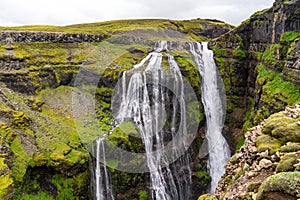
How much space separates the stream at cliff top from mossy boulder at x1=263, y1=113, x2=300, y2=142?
16011 mm

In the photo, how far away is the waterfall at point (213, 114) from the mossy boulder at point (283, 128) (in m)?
20.0

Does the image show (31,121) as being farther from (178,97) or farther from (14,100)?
(178,97)

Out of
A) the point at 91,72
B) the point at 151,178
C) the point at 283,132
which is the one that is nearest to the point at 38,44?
the point at 91,72

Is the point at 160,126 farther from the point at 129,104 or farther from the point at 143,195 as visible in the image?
the point at 143,195

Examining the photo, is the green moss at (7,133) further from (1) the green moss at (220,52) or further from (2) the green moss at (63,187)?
(1) the green moss at (220,52)

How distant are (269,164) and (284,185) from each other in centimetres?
212

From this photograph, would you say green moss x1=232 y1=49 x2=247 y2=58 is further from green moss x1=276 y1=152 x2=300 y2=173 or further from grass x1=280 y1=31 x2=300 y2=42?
green moss x1=276 y1=152 x2=300 y2=173

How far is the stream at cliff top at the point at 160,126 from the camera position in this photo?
23.8m

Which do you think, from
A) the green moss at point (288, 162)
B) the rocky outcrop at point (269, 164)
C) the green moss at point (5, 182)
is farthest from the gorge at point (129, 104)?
the green moss at point (288, 162)

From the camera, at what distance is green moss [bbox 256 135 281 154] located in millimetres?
7955

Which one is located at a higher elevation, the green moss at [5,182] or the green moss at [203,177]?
the green moss at [5,182]

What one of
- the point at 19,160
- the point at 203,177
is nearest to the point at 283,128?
the point at 19,160

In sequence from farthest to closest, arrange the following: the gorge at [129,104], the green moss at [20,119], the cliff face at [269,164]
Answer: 1. the green moss at [20,119]
2. the gorge at [129,104]
3. the cliff face at [269,164]

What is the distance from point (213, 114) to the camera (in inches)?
1206
